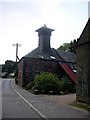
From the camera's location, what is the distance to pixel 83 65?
2228 cm

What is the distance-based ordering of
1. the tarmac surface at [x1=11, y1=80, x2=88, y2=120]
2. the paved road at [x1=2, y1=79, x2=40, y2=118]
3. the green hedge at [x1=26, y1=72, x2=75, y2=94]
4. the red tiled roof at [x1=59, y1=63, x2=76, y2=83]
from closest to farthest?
the paved road at [x1=2, y1=79, x2=40, y2=118] → the tarmac surface at [x1=11, y1=80, x2=88, y2=120] → the green hedge at [x1=26, y1=72, x2=75, y2=94] → the red tiled roof at [x1=59, y1=63, x2=76, y2=83]

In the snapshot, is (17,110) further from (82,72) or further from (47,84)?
(47,84)

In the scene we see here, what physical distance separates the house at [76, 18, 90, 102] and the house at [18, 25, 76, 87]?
21.3 m

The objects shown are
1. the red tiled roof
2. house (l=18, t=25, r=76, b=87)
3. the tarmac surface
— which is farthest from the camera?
house (l=18, t=25, r=76, b=87)

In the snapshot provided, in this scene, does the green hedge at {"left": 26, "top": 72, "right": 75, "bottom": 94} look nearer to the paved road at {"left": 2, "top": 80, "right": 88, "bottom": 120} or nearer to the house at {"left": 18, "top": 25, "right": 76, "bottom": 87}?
the house at {"left": 18, "top": 25, "right": 76, "bottom": 87}

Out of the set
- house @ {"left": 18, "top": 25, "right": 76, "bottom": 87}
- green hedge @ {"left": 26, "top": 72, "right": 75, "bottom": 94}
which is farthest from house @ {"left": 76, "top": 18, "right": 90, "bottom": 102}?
house @ {"left": 18, "top": 25, "right": 76, "bottom": 87}

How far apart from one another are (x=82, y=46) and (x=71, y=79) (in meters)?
22.4

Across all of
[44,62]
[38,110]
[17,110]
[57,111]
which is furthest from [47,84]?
[57,111]

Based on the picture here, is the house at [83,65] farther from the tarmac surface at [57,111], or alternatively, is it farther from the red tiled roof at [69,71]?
the red tiled roof at [69,71]

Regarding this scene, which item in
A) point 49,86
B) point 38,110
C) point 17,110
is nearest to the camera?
point 17,110

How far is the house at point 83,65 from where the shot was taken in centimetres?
2138

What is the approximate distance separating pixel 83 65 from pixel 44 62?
25701mm

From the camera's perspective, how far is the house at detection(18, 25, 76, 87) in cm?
4694

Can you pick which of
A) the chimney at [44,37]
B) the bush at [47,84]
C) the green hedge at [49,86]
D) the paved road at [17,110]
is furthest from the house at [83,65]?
the chimney at [44,37]
